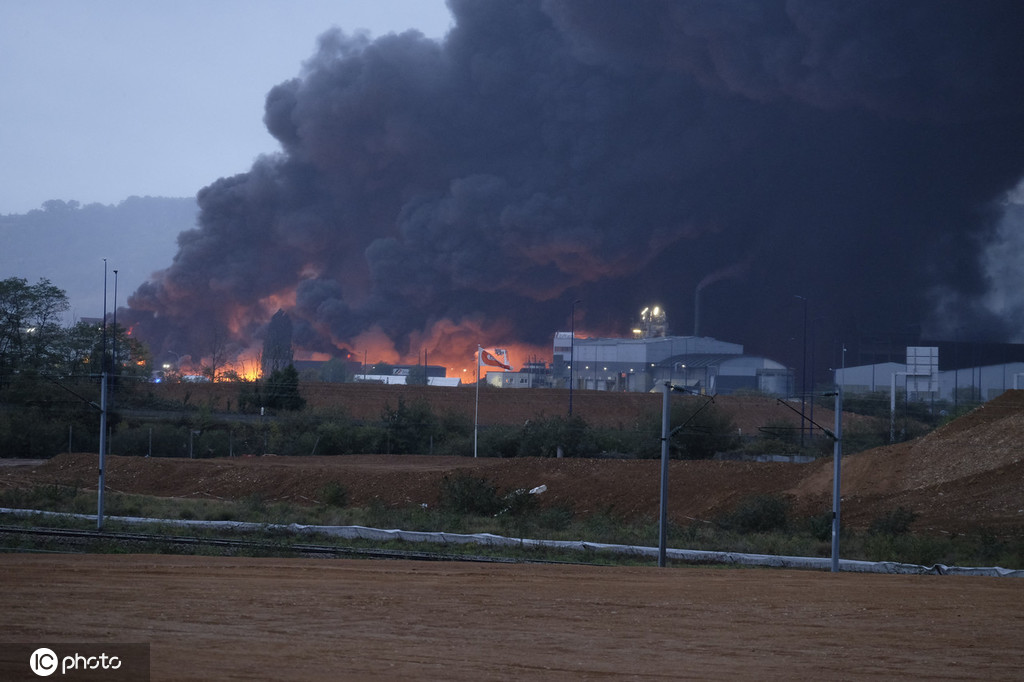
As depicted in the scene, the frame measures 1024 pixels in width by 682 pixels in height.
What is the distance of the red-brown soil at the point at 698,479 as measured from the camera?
82.8 feet

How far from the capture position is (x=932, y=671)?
9156 millimetres

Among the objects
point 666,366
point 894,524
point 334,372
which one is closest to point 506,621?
point 894,524

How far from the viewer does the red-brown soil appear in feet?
82.8

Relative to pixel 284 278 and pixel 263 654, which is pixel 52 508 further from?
pixel 284 278

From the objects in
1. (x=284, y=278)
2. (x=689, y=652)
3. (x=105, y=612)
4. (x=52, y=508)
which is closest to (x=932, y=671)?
(x=689, y=652)

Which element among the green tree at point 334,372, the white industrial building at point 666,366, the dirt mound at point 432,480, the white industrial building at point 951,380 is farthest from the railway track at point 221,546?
the green tree at point 334,372

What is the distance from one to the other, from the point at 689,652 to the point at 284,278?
92893mm

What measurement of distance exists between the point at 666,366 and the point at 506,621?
2362 inches

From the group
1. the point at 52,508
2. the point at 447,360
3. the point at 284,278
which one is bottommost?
the point at 52,508

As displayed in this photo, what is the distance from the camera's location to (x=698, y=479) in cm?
3033
